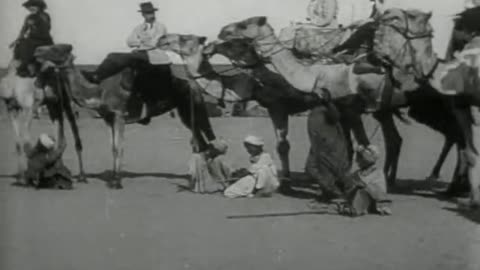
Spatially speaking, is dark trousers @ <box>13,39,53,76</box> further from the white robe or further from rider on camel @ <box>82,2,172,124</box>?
the white robe

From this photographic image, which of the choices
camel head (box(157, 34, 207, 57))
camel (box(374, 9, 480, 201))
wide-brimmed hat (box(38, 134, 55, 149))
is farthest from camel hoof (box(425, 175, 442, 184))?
wide-brimmed hat (box(38, 134, 55, 149))

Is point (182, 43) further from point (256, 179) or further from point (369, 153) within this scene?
point (369, 153)

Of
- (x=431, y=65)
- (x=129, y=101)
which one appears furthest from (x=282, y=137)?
(x=431, y=65)

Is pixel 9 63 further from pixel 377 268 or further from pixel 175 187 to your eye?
pixel 377 268

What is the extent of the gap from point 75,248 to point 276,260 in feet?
5.18

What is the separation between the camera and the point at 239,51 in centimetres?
1032

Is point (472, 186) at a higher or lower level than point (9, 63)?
lower

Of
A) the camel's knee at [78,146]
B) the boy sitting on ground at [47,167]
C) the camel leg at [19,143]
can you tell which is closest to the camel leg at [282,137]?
the camel's knee at [78,146]

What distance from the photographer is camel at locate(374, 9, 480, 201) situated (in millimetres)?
9406

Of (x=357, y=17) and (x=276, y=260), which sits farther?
(x=357, y=17)

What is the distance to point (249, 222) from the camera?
30.1ft

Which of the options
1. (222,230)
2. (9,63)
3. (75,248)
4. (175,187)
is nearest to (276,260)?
(222,230)

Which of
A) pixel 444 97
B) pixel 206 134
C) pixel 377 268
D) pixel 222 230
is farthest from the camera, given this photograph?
pixel 206 134

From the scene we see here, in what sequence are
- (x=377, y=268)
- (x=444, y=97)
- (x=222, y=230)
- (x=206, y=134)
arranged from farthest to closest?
(x=206, y=134), (x=444, y=97), (x=222, y=230), (x=377, y=268)
